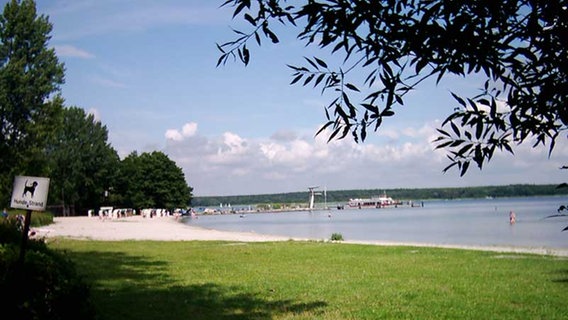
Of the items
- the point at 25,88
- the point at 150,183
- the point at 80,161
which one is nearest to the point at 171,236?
the point at 25,88

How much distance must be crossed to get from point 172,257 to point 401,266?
7536 millimetres

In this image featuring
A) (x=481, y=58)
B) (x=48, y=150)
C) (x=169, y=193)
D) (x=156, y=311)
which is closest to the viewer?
(x=481, y=58)

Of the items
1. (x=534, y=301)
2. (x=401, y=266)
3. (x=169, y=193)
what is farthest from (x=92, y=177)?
(x=534, y=301)

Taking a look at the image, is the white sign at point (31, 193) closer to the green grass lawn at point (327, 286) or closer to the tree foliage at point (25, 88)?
the green grass lawn at point (327, 286)

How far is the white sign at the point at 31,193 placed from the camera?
19.7ft

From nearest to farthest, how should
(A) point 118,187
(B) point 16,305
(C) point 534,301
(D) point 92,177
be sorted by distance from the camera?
(B) point 16,305
(C) point 534,301
(D) point 92,177
(A) point 118,187

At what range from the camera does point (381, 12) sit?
2855mm

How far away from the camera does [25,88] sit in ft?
93.3

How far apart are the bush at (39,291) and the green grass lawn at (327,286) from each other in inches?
47.3

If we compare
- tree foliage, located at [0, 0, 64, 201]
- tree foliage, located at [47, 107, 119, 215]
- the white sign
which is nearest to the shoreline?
tree foliage, located at [0, 0, 64, 201]

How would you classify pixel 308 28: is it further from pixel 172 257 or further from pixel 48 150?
pixel 48 150

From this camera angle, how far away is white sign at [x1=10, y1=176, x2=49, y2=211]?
6.01 meters

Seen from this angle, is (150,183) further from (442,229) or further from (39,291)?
(39,291)

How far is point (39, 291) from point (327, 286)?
21.6 ft
